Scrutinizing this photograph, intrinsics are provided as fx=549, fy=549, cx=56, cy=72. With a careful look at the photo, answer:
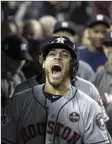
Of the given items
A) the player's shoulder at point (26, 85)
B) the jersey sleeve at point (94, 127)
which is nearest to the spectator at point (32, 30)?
the player's shoulder at point (26, 85)

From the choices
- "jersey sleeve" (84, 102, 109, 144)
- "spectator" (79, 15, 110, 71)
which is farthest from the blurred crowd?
"jersey sleeve" (84, 102, 109, 144)

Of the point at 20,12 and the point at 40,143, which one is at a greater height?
Result: the point at 20,12

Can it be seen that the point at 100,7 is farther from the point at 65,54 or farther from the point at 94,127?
the point at 94,127

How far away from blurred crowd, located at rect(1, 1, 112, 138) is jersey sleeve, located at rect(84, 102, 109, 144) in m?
0.27

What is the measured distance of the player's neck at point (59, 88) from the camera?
2.77m

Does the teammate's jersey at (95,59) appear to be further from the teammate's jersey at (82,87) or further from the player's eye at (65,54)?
the player's eye at (65,54)

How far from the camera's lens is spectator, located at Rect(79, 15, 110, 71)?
508cm

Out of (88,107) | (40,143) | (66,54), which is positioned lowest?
(40,143)

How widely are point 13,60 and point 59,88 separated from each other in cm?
144

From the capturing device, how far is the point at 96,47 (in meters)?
5.12

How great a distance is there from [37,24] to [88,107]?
3.45 metres

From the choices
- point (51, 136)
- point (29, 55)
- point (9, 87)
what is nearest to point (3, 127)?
point (51, 136)

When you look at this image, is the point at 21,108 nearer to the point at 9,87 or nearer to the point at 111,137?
the point at 111,137

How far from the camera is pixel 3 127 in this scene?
9.09ft
